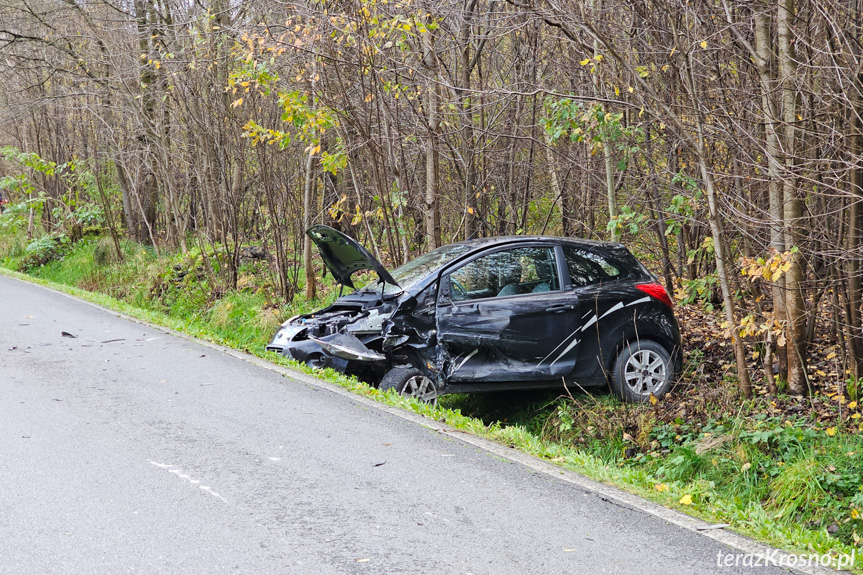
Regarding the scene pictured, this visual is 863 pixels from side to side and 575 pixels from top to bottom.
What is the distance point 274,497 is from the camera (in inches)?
198

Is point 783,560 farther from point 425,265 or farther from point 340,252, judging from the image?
point 340,252

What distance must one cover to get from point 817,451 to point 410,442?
11.4 feet

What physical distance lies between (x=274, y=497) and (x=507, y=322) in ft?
11.3

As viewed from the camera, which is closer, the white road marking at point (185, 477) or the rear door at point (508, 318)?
the white road marking at point (185, 477)

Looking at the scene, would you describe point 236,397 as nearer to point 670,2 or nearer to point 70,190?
point 670,2

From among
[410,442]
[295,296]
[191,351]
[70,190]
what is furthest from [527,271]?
[70,190]

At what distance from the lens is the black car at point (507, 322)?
7730mm


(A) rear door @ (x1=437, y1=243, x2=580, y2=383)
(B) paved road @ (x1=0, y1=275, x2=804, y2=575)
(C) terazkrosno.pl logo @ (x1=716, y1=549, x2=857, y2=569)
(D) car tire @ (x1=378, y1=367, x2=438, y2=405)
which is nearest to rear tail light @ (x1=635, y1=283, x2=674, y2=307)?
(A) rear door @ (x1=437, y1=243, x2=580, y2=383)

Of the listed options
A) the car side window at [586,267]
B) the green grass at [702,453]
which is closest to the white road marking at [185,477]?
the green grass at [702,453]

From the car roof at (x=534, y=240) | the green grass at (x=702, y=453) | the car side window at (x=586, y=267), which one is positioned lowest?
the green grass at (x=702, y=453)

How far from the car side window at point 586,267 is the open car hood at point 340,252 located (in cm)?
187

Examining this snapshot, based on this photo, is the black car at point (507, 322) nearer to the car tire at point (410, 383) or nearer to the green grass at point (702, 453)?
the car tire at point (410, 383)

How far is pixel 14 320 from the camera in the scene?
1216cm

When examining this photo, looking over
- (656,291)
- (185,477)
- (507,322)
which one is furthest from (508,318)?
(185,477)
